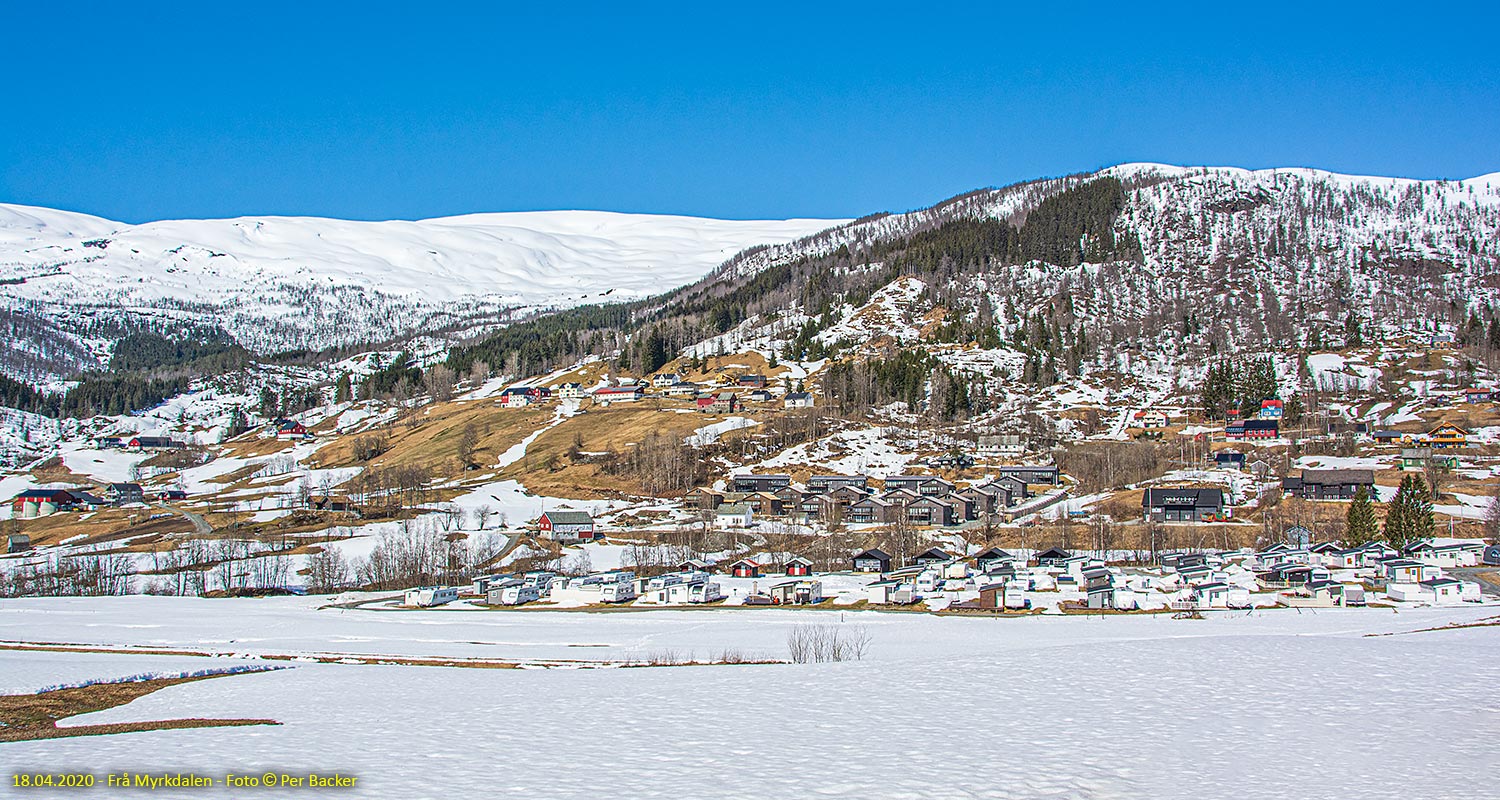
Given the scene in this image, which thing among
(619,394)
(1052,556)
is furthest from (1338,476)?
(619,394)

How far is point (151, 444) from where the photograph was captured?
604 ft

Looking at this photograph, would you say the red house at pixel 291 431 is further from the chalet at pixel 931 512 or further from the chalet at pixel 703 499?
the chalet at pixel 931 512

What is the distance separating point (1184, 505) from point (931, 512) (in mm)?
20743

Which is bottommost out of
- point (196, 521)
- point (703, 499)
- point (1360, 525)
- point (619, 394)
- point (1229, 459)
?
point (1360, 525)

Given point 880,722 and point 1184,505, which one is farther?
point 1184,505

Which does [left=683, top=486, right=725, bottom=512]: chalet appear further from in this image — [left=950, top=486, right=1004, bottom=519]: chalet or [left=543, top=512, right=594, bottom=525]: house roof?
[left=950, top=486, right=1004, bottom=519]: chalet

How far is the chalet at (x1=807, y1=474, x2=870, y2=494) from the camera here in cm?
10481

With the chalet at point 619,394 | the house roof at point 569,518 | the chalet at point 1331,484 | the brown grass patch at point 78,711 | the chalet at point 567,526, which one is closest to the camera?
the brown grass patch at point 78,711

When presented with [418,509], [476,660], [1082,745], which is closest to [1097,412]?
[418,509]

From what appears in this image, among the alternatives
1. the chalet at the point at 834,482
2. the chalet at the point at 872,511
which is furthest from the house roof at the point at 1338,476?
the chalet at the point at 834,482

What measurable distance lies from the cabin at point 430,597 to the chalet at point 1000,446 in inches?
2662

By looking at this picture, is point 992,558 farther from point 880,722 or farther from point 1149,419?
point 1149,419

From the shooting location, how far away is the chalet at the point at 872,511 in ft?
309

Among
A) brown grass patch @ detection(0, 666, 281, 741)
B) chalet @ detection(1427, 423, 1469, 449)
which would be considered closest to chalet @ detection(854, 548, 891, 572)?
brown grass patch @ detection(0, 666, 281, 741)
